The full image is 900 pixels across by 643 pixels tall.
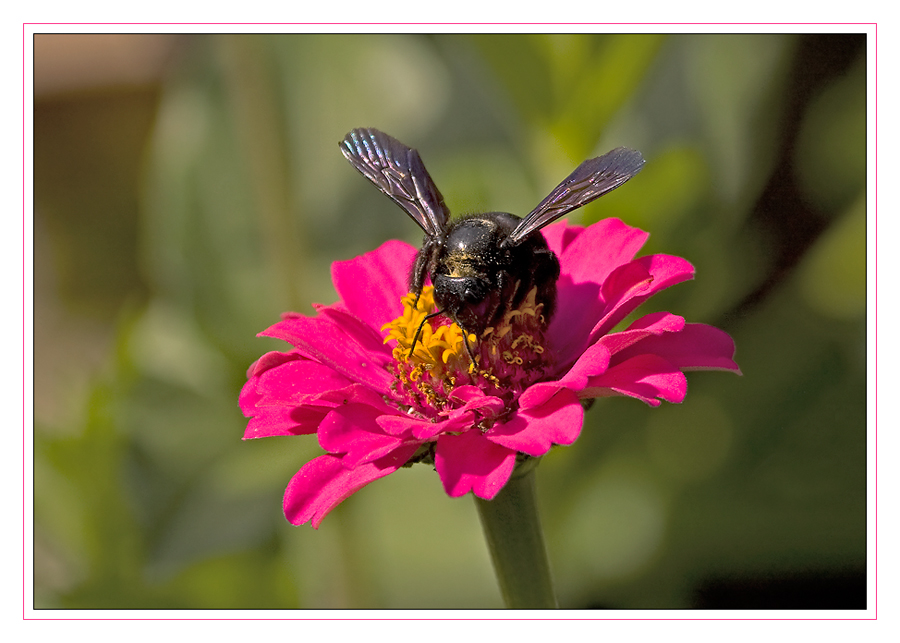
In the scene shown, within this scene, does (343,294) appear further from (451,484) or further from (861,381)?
(861,381)

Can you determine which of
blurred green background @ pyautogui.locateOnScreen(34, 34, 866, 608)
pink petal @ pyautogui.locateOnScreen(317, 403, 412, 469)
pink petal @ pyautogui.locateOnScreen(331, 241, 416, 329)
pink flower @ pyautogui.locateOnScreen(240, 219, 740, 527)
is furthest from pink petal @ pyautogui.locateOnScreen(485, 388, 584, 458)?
blurred green background @ pyautogui.locateOnScreen(34, 34, 866, 608)

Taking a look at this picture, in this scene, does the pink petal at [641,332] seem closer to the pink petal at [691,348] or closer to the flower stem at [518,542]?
the pink petal at [691,348]

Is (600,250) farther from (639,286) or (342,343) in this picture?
(342,343)

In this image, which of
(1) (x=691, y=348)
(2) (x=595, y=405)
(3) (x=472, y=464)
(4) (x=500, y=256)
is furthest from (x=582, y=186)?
(2) (x=595, y=405)

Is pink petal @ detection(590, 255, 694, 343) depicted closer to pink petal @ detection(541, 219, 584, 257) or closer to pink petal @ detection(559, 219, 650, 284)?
pink petal @ detection(559, 219, 650, 284)

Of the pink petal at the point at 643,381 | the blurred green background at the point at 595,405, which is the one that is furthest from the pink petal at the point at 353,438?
the blurred green background at the point at 595,405
